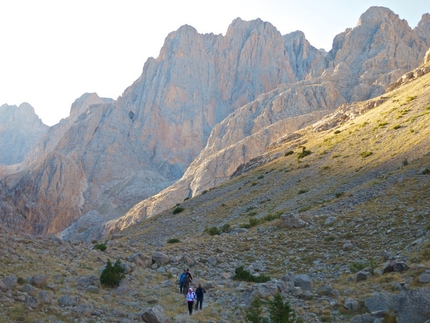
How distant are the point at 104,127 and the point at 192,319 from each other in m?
155

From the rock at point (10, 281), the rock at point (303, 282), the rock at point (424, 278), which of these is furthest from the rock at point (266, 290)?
the rock at point (10, 281)

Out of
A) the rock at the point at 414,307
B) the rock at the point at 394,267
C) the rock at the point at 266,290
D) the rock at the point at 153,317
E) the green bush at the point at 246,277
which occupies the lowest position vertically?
the rock at the point at 414,307

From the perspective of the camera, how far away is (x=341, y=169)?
35.7 m

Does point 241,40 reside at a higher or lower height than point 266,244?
higher

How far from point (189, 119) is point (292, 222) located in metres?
149

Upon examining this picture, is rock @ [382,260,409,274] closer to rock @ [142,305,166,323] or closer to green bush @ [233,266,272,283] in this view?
green bush @ [233,266,272,283]

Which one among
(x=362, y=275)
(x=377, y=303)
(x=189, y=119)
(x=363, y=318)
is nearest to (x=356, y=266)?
(x=362, y=275)

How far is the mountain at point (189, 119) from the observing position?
112m

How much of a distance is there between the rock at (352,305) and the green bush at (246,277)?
4609 millimetres

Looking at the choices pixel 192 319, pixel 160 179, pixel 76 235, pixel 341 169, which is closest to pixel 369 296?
pixel 192 319

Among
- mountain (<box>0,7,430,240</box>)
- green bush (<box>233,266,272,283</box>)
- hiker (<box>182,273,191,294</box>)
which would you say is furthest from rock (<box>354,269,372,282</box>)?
mountain (<box>0,7,430,240</box>)

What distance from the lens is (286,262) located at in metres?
18.8

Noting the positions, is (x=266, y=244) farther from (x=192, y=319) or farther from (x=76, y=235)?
(x=76, y=235)

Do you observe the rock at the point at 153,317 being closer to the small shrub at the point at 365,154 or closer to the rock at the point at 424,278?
the rock at the point at 424,278
